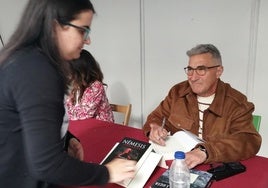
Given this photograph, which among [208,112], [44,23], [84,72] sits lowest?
[208,112]

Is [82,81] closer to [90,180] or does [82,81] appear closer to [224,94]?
[224,94]

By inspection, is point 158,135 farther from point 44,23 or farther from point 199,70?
point 44,23

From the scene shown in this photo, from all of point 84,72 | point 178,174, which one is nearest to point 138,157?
point 178,174

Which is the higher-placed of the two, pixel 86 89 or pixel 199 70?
pixel 199 70

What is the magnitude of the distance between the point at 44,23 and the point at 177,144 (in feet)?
2.98

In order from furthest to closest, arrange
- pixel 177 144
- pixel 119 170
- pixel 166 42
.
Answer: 1. pixel 166 42
2. pixel 177 144
3. pixel 119 170

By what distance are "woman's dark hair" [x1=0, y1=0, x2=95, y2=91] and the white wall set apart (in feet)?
6.43

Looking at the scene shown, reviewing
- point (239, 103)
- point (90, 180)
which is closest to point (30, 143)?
point (90, 180)

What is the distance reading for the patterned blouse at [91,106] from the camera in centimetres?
206

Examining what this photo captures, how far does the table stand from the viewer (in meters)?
1.21

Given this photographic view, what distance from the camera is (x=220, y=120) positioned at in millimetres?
1646

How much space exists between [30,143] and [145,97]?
2.44 m

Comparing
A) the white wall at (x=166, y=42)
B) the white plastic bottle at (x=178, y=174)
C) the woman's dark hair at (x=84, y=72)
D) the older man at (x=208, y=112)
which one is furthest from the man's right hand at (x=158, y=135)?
the white wall at (x=166, y=42)

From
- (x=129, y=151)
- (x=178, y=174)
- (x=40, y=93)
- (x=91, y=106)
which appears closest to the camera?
(x=40, y=93)
